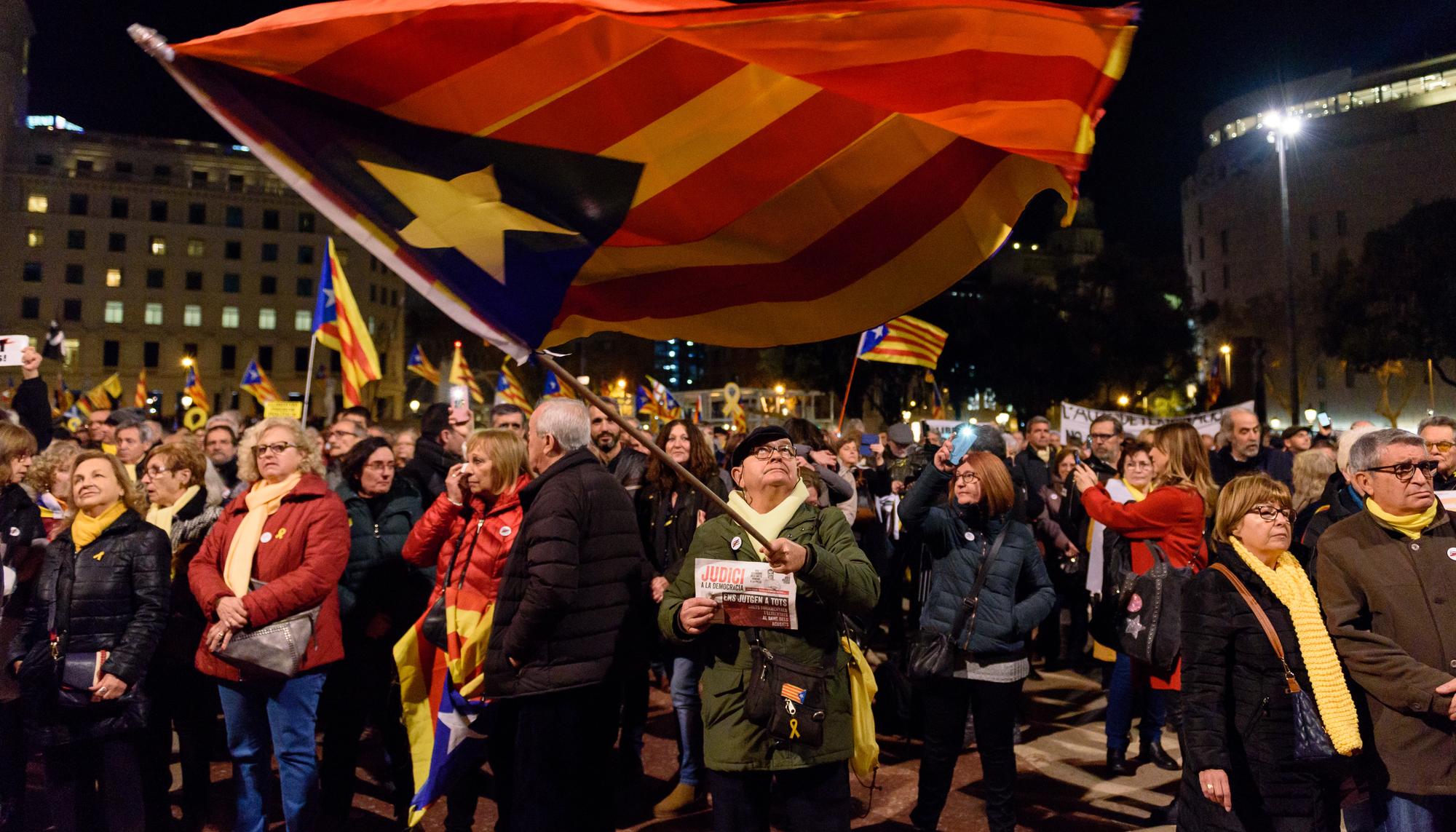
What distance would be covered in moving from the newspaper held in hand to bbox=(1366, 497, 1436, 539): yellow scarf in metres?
2.48

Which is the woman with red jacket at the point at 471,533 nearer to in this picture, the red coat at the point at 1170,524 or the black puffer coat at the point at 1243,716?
the black puffer coat at the point at 1243,716

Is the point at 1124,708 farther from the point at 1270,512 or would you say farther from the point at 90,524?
the point at 90,524

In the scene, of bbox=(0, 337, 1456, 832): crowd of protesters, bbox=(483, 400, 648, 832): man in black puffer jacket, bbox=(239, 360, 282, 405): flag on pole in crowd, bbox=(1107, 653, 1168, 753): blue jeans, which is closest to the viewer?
bbox=(0, 337, 1456, 832): crowd of protesters

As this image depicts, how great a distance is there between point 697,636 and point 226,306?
88643 millimetres

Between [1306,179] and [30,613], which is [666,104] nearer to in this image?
[30,613]

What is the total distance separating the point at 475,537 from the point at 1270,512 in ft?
11.6

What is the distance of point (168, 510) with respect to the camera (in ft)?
18.6

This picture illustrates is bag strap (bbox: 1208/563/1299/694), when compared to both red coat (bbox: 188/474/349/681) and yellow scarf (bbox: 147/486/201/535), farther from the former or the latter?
yellow scarf (bbox: 147/486/201/535)

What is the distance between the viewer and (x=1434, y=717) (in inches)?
151

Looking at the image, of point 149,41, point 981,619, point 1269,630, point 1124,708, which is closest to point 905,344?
point 1124,708

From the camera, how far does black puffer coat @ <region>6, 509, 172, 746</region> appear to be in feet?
15.3

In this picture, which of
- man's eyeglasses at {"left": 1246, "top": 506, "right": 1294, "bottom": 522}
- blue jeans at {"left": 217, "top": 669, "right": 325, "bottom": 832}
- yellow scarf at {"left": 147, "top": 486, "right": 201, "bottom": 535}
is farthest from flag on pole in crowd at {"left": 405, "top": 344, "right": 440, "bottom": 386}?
man's eyeglasses at {"left": 1246, "top": 506, "right": 1294, "bottom": 522}

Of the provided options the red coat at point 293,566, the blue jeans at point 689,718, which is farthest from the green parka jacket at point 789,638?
the blue jeans at point 689,718

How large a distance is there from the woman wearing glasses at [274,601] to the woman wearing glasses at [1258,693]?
395cm
